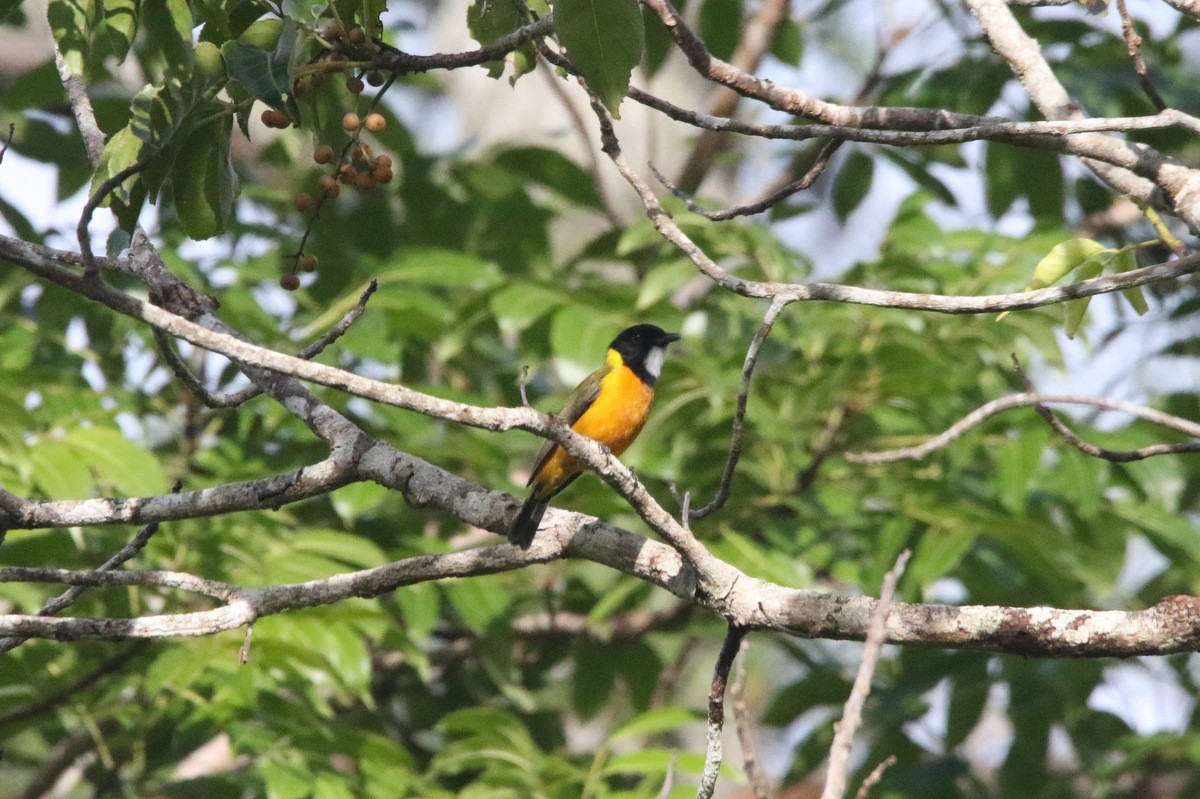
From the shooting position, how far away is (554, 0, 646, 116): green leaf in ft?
7.48

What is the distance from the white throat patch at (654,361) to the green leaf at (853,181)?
1.76 m

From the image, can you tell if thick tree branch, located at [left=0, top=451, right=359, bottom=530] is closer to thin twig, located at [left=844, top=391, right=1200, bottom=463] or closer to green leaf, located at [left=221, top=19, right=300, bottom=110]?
green leaf, located at [left=221, top=19, right=300, bottom=110]

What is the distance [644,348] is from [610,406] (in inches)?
21.7

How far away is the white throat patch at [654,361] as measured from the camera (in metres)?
5.26

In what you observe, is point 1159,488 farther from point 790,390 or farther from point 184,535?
point 184,535

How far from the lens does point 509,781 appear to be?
428cm

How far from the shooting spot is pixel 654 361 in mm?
5398

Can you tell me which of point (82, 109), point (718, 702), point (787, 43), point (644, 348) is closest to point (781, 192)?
point (718, 702)

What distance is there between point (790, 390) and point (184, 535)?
92.6 inches

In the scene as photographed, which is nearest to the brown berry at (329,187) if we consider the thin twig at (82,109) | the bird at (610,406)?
the thin twig at (82,109)

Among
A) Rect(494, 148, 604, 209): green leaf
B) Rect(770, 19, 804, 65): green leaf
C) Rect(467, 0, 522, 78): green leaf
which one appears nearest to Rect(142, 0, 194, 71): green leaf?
Rect(467, 0, 522, 78): green leaf

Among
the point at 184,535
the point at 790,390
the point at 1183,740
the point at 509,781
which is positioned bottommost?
the point at 509,781

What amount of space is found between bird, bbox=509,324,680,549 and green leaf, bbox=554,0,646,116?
2.33 meters

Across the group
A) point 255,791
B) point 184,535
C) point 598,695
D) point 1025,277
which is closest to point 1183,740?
point 1025,277
